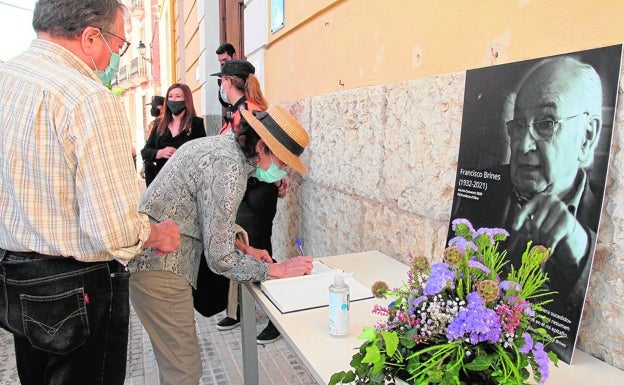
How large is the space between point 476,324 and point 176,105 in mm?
3824

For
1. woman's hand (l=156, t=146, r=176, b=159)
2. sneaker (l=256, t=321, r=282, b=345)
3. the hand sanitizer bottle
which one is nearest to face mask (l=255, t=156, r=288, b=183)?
the hand sanitizer bottle

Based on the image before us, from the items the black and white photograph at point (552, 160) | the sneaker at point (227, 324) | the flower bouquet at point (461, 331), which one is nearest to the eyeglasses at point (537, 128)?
the black and white photograph at point (552, 160)

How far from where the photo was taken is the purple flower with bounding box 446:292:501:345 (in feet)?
2.45

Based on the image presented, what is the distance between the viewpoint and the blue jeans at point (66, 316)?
4.14ft

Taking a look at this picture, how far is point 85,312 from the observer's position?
1306mm

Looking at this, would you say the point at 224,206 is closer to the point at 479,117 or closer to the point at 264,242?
the point at 479,117

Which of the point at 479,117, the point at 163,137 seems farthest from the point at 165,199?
the point at 163,137

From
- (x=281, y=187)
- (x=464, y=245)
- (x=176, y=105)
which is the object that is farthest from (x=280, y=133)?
(x=176, y=105)

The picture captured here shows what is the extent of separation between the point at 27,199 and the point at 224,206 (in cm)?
59

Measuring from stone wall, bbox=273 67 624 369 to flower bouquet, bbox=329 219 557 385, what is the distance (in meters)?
0.36

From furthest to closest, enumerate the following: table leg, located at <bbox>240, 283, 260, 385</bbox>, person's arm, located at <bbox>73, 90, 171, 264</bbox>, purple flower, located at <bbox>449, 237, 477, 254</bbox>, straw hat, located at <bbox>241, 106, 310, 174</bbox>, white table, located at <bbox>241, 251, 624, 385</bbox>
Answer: table leg, located at <bbox>240, 283, 260, 385</bbox>, straw hat, located at <bbox>241, 106, 310, 174</bbox>, person's arm, located at <bbox>73, 90, 171, 264</bbox>, white table, located at <bbox>241, 251, 624, 385</bbox>, purple flower, located at <bbox>449, 237, 477, 254</bbox>

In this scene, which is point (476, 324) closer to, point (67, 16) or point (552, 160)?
point (552, 160)

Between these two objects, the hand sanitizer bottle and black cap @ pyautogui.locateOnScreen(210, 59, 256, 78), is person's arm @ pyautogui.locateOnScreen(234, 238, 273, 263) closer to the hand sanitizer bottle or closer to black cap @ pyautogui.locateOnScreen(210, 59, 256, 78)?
the hand sanitizer bottle

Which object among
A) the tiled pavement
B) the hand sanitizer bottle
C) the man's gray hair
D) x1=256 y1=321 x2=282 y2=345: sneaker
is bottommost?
the tiled pavement
